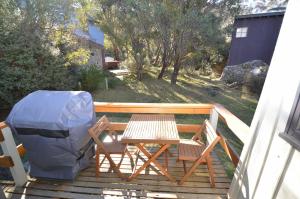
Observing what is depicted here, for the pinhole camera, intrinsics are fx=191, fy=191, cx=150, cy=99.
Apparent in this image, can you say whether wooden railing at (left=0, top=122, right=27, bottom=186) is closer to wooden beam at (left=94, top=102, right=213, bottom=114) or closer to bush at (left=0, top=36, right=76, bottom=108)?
wooden beam at (left=94, top=102, right=213, bottom=114)

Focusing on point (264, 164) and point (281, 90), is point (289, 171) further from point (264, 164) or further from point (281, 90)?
point (281, 90)

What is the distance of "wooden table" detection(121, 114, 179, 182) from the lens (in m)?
2.16

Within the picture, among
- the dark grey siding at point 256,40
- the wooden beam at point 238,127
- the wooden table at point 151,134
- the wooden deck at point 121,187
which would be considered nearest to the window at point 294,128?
the wooden beam at point 238,127

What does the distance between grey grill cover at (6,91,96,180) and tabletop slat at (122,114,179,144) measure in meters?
0.55

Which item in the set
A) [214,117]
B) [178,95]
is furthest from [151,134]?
[178,95]

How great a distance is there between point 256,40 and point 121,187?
11.4 m

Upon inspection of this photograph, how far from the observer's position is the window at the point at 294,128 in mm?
1270

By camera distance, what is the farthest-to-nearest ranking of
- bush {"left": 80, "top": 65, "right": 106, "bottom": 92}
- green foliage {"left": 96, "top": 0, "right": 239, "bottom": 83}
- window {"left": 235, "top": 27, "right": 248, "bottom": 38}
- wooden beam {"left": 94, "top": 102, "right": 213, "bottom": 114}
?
1. window {"left": 235, "top": 27, "right": 248, "bottom": 38}
2. bush {"left": 80, "top": 65, "right": 106, "bottom": 92}
3. green foliage {"left": 96, "top": 0, "right": 239, "bottom": 83}
4. wooden beam {"left": 94, "top": 102, "right": 213, "bottom": 114}

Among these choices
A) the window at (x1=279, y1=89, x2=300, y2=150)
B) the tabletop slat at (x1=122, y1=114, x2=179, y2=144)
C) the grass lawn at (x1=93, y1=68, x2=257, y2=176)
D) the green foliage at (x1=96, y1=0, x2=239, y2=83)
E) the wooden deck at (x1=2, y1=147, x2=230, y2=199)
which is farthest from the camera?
the green foliage at (x1=96, y1=0, x2=239, y2=83)

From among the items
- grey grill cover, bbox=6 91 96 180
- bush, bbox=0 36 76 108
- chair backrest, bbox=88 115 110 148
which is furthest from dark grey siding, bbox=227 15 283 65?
grey grill cover, bbox=6 91 96 180

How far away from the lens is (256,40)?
1072cm

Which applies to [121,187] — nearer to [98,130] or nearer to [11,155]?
[98,130]

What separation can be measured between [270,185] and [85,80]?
7.47 meters

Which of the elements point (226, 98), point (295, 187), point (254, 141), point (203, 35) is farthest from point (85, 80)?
point (295, 187)
